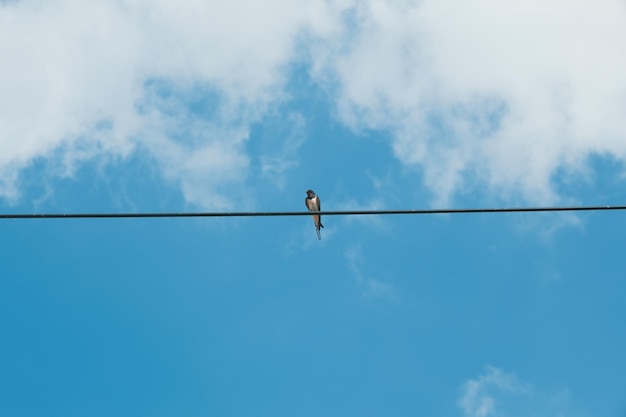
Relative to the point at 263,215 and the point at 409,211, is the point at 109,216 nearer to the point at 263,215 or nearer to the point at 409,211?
the point at 263,215

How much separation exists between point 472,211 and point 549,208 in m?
0.76

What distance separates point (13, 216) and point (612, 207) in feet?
19.7

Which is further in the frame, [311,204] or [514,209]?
[311,204]

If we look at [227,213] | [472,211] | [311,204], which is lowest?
[227,213]

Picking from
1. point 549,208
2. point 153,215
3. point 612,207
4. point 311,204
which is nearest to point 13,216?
point 153,215

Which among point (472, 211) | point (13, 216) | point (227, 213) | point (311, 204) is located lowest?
point (13, 216)

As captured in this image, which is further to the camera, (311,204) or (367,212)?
(311,204)

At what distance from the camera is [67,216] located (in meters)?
8.16

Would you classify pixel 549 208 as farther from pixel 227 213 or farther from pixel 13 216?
pixel 13 216

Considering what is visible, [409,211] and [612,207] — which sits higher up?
[612,207]

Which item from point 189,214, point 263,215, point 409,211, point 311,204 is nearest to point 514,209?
point 409,211

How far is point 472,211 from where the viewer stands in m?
8.32

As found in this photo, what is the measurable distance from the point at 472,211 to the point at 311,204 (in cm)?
1300

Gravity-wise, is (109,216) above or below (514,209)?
below
